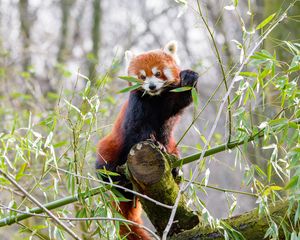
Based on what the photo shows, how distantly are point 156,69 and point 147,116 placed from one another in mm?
416

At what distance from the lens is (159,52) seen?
452cm

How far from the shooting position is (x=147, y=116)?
4.15 m

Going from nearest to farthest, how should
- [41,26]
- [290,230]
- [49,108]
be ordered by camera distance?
[290,230]
[49,108]
[41,26]

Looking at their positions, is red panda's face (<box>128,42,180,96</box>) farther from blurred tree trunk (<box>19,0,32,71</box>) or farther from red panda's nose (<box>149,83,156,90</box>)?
blurred tree trunk (<box>19,0,32,71</box>)

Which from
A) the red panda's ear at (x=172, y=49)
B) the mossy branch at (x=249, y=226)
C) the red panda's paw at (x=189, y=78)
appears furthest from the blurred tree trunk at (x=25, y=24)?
the mossy branch at (x=249, y=226)

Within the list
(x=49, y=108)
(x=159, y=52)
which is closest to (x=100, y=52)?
(x=49, y=108)

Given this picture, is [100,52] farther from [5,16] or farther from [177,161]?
[177,161]

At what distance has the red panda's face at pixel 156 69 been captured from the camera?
13.5 ft

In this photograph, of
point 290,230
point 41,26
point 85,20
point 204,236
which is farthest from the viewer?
point 85,20

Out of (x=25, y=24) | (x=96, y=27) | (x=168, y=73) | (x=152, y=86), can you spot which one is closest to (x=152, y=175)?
(x=152, y=86)

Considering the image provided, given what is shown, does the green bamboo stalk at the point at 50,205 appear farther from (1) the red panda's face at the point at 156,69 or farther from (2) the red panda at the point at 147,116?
(1) the red panda's face at the point at 156,69

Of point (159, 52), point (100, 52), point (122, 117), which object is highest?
point (159, 52)

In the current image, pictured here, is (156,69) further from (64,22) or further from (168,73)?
(64,22)

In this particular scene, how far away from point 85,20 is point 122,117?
966cm
